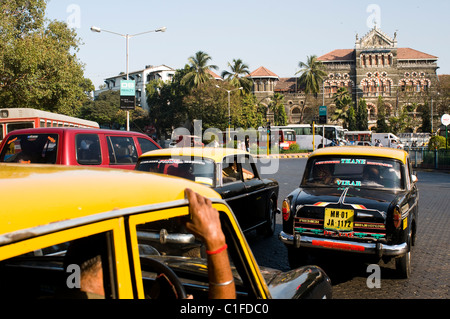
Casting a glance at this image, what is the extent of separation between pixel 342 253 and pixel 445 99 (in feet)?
231

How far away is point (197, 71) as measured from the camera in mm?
74250

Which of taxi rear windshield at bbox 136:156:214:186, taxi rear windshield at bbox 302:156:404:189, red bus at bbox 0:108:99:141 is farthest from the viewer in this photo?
red bus at bbox 0:108:99:141

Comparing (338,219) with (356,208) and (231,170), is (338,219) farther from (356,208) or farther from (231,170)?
(231,170)

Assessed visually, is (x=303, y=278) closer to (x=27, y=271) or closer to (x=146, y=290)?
(x=146, y=290)

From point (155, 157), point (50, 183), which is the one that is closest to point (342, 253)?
point (155, 157)

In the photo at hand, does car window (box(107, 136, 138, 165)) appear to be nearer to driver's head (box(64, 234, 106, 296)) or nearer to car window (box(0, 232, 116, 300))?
car window (box(0, 232, 116, 300))

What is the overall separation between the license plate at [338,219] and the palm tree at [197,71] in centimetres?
6726

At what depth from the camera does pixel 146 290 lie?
2.19 meters

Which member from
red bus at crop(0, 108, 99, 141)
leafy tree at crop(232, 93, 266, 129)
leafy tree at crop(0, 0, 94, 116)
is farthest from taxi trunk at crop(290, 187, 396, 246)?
leafy tree at crop(232, 93, 266, 129)

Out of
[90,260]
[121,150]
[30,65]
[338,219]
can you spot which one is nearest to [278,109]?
[30,65]

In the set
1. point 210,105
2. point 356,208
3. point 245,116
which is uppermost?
point 210,105

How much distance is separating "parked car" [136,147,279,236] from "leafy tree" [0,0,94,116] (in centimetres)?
1787

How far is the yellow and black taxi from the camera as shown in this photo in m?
5.70

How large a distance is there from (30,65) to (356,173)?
2015 cm
